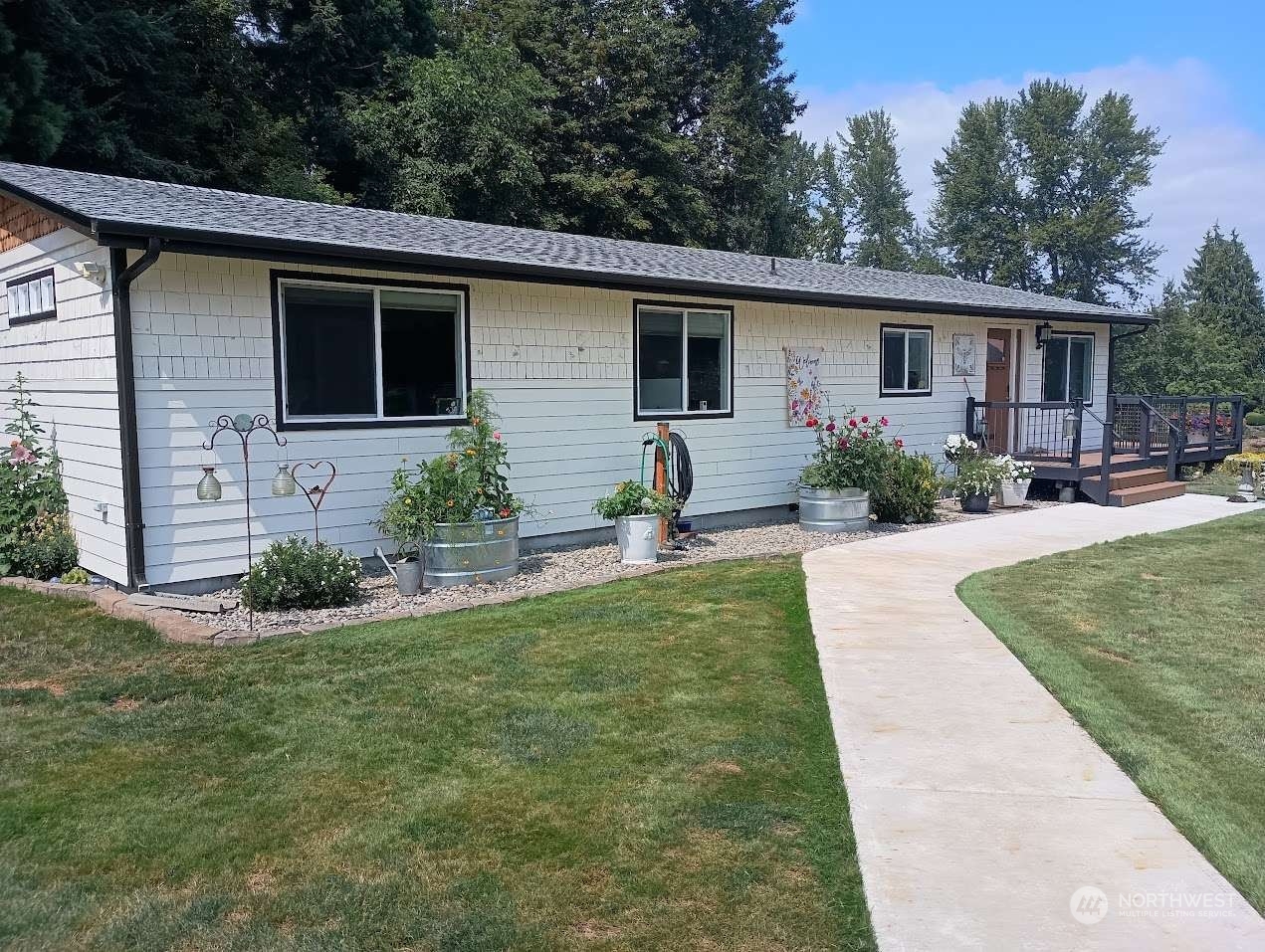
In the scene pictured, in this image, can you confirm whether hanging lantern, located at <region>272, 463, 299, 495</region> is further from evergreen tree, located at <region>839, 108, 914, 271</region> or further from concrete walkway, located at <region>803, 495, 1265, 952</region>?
evergreen tree, located at <region>839, 108, 914, 271</region>

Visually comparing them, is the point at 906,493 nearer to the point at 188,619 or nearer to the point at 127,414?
the point at 188,619

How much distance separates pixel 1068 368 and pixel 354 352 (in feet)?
40.6

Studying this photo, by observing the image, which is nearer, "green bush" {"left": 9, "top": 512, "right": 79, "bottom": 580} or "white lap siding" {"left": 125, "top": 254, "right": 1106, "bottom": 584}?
"white lap siding" {"left": 125, "top": 254, "right": 1106, "bottom": 584}

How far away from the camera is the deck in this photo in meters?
12.8

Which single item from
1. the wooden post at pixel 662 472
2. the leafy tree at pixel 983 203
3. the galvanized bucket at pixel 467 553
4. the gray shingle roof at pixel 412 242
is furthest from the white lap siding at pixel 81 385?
the leafy tree at pixel 983 203

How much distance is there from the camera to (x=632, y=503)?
8.54 meters

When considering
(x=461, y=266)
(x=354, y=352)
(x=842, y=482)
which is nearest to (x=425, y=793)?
(x=354, y=352)

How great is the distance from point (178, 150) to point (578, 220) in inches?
364

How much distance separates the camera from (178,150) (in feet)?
60.2

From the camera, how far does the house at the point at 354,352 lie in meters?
6.84

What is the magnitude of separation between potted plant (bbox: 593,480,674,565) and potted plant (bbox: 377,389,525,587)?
0.92m

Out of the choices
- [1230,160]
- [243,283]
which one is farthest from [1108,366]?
[1230,160]

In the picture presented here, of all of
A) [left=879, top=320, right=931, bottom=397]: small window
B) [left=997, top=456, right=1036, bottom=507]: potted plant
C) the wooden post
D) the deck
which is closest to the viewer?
the wooden post

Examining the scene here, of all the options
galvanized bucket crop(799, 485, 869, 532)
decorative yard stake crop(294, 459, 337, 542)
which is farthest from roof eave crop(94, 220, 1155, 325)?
galvanized bucket crop(799, 485, 869, 532)
